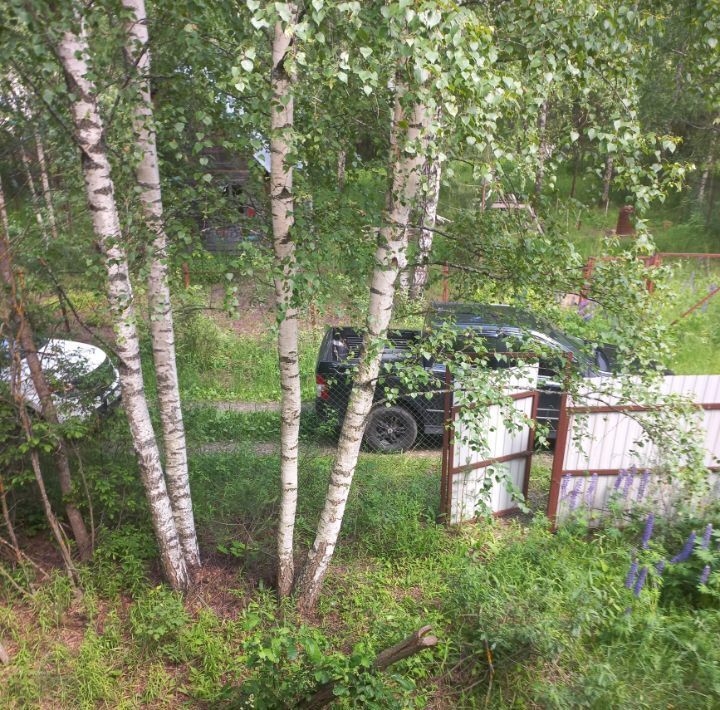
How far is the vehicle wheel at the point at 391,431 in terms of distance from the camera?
6.64 m

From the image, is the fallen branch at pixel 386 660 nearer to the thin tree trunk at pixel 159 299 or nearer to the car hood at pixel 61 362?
the thin tree trunk at pixel 159 299

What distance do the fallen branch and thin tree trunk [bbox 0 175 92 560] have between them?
8.20 feet

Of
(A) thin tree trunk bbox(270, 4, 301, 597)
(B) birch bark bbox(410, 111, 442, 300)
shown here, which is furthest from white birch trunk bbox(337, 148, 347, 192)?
(A) thin tree trunk bbox(270, 4, 301, 597)

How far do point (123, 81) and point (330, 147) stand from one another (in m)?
1.37

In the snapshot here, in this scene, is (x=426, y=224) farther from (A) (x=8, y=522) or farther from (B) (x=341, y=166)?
(A) (x=8, y=522)

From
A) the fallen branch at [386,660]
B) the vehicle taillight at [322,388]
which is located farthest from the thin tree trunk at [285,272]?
the vehicle taillight at [322,388]

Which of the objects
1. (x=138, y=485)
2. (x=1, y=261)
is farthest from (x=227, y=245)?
(x=138, y=485)

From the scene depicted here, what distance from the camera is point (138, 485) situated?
486cm

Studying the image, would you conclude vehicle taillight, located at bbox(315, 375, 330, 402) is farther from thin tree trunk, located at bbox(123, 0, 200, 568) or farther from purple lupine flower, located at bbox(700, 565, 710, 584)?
purple lupine flower, located at bbox(700, 565, 710, 584)

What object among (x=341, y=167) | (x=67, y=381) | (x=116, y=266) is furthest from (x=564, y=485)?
(x=67, y=381)

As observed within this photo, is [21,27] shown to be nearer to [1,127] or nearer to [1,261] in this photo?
[1,127]

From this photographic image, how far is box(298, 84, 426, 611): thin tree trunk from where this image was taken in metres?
3.29

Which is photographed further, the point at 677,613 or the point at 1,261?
the point at 677,613

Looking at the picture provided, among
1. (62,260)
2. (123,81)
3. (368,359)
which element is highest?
(123,81)
